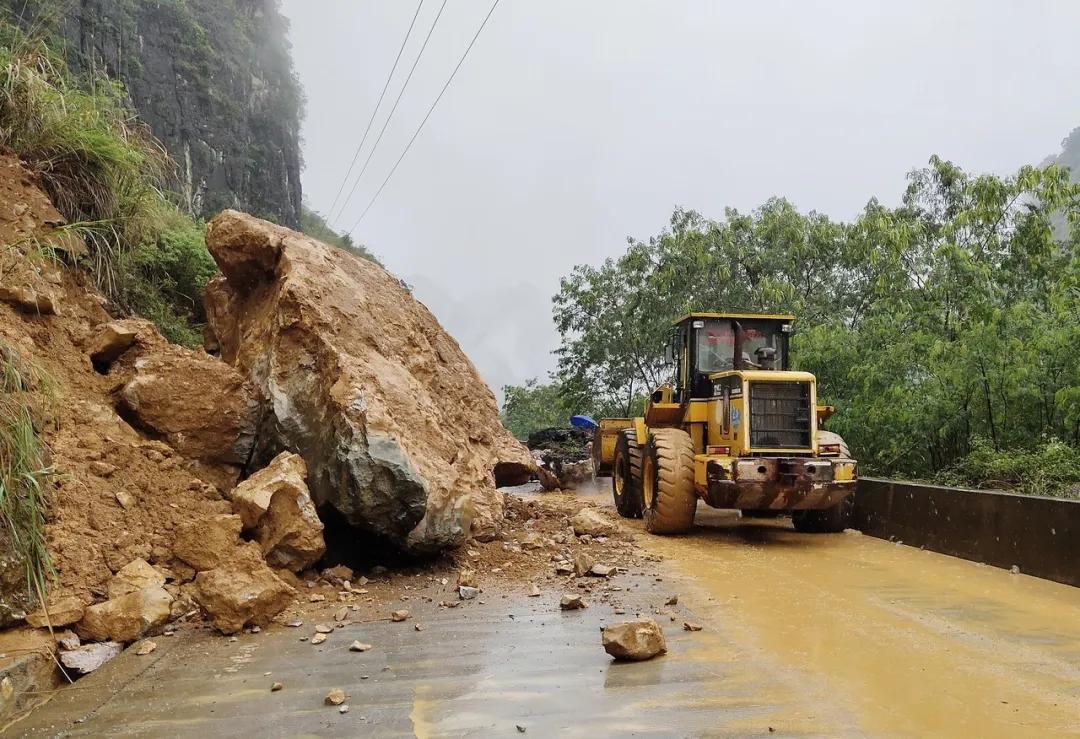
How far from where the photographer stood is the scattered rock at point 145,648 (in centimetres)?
424

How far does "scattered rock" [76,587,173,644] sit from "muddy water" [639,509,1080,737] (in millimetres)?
3519

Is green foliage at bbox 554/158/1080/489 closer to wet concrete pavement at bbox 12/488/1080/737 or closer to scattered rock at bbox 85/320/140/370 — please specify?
wet concrete pavement at bbox 12/488/1080/737

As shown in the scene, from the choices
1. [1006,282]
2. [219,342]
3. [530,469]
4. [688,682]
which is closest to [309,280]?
[219,342]

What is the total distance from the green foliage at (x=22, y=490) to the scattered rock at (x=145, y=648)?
59 centimetres

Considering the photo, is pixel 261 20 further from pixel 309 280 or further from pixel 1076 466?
pixel 1076 466

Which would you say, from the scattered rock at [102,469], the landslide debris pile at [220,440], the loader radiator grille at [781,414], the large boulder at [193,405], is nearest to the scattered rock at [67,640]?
the landslide debris pile at [220,440]

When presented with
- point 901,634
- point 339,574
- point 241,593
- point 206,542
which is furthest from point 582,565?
point 206,542

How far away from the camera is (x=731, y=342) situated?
9.86m

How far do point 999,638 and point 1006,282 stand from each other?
809 cm

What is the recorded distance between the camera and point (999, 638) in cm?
466

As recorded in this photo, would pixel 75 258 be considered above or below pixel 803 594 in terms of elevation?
above

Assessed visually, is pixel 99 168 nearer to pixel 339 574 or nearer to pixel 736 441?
pixel 339 574

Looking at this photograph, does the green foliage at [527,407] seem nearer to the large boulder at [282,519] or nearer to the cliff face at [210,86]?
the cliff face at [210,86]

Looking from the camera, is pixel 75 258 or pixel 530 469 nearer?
pixel 75 258
